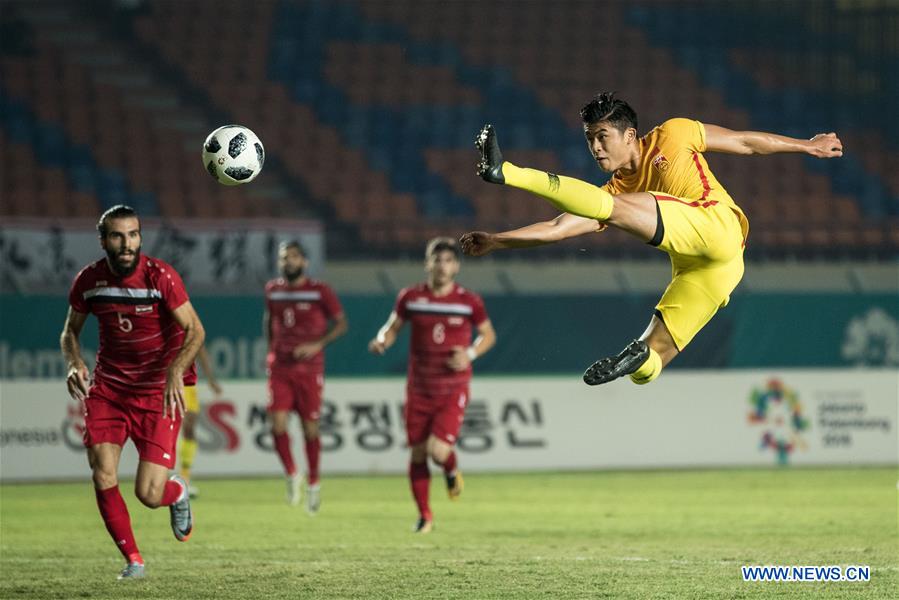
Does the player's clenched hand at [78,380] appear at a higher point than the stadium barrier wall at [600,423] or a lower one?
higher

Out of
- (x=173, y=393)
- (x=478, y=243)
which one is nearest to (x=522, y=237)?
(x=478, y=243)

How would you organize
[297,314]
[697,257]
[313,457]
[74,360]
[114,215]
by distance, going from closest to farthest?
[697,257], [114,215], [74,360], [313,457], [297,314]

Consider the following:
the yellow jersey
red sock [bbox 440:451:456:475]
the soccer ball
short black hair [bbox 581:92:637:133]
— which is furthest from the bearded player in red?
red sock [bbox 440:451:456:475]

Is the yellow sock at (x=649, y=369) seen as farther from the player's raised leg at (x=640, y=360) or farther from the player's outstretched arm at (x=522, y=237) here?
the player's outstretched arm at (x=522, y=237)

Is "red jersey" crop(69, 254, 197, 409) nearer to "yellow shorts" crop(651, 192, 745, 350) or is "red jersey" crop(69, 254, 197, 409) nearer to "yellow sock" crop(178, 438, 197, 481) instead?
"yellow shorts" crop(651, 192, 745, 350)

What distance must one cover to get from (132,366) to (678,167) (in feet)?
10.6

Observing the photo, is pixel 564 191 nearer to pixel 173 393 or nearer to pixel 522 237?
pixel 522 237

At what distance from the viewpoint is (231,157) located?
827 cm

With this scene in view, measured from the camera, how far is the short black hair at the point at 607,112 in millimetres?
7230

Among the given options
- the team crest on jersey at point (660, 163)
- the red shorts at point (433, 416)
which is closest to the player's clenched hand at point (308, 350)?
Answer: the red shorts at point (433, 416)

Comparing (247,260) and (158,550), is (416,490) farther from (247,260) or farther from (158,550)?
(247,260)

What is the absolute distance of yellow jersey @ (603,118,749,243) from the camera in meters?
7.44

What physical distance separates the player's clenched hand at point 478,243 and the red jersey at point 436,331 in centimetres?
415

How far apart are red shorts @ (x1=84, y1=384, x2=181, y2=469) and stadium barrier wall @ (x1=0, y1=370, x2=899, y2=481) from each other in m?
6.73
